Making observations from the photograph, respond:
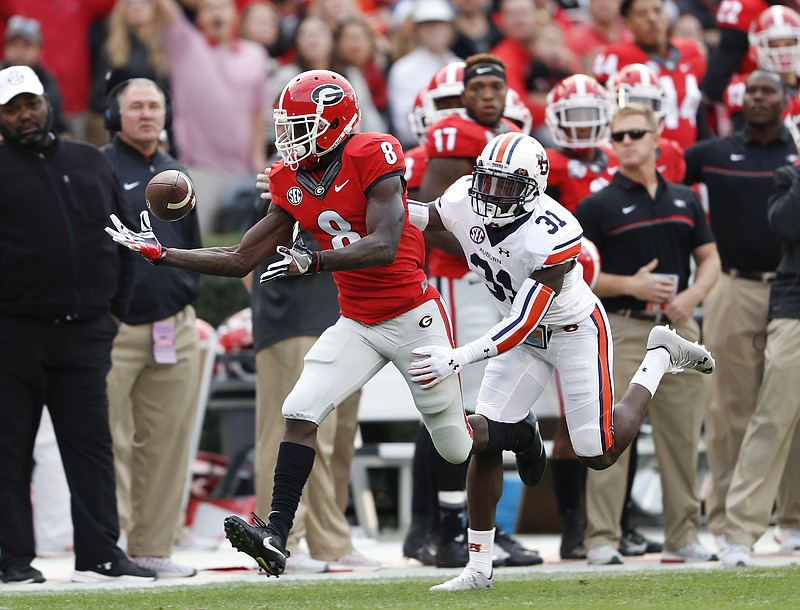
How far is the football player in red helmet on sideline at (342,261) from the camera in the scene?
594cm

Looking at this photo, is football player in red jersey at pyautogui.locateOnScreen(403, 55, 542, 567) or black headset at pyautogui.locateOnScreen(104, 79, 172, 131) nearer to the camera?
football player in red jersey at pyautogui.locateOnScreen(403, 55, 542, 567)

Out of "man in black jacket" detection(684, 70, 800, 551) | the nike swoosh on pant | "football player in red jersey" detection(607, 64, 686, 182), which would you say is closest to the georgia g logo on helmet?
the nike swoosh on pant

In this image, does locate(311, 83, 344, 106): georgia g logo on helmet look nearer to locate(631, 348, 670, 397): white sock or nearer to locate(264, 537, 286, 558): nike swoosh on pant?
locate(264, 537, 286, 558): nike swoosh on pant

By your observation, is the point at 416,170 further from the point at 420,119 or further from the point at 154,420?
the point at 154,420

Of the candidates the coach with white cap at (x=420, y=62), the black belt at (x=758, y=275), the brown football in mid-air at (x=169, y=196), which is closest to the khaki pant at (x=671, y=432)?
the black belt at (x=758, y=275)

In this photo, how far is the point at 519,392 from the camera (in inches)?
260

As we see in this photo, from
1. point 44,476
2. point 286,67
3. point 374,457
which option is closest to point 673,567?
point 374,457

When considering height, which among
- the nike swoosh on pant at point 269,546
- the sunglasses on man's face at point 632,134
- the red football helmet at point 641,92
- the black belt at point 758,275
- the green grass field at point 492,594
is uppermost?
the red football helmet at point 641,92

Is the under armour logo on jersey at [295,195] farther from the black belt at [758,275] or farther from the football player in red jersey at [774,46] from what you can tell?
the football player in red jersey at [774,46]

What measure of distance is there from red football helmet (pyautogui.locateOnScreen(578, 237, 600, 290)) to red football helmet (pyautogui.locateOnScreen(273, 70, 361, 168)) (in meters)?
1.77

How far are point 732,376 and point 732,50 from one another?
8.61 ft

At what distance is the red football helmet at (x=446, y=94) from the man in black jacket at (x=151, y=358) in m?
1.49

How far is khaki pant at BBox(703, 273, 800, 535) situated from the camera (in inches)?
323

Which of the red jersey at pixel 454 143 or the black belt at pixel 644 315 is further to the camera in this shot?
the black belt at pixel 644 315
